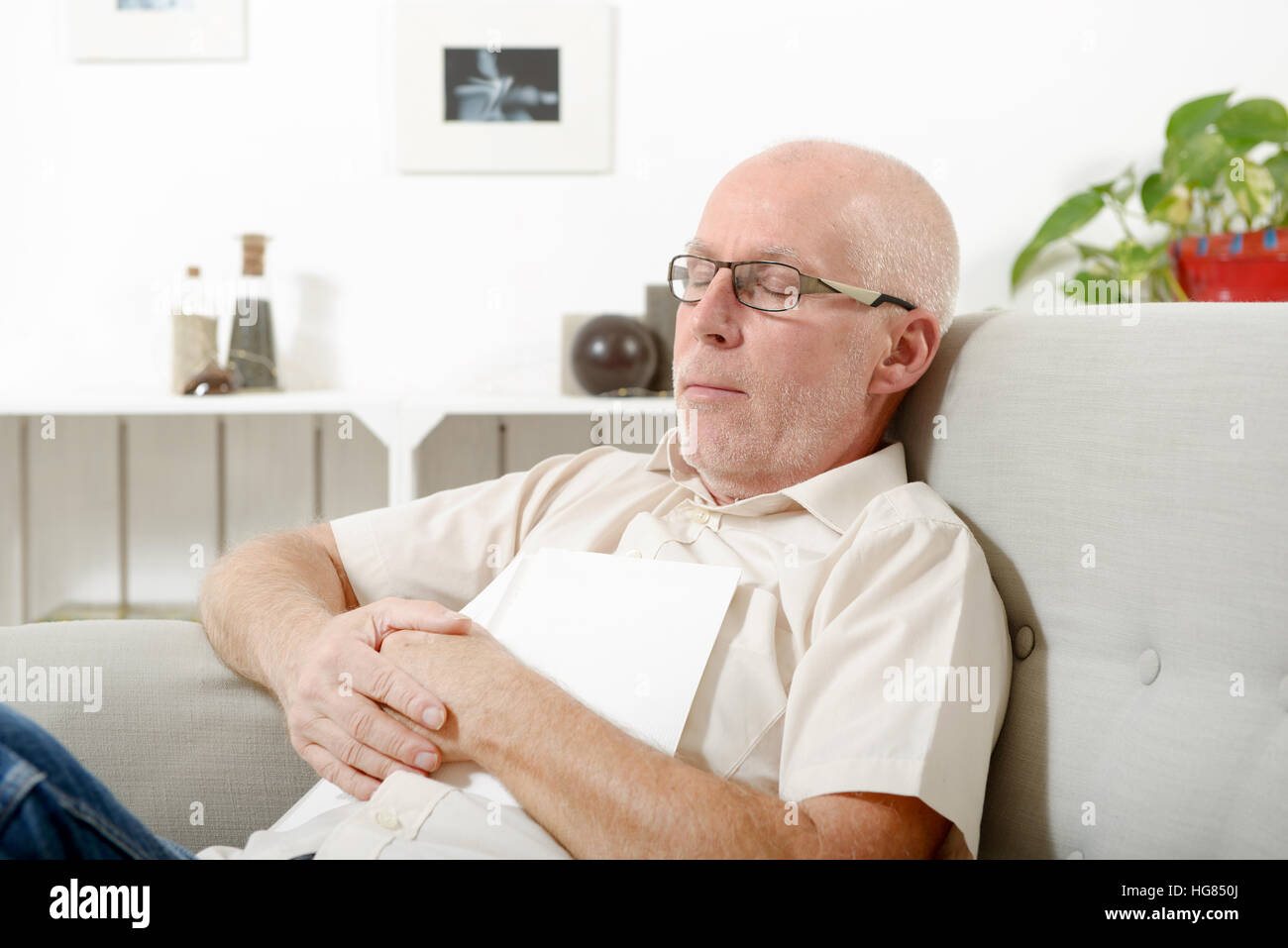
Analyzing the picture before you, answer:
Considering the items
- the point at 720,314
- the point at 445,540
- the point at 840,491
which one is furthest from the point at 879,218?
the point at 445,540

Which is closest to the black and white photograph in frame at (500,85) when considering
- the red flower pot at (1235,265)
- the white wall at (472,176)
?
the white wall at (472,176)

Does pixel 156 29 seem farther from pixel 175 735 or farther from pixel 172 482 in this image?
pixel 175 735

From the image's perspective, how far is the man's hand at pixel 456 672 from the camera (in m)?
0.93

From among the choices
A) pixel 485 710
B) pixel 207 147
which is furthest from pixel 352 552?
pixel 207 147

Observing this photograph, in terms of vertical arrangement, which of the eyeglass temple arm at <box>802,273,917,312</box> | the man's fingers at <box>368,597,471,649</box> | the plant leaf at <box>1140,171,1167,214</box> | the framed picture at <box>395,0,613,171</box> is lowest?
the man's fingers at <box>368,597,471,649</box>

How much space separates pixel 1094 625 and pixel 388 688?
63cm

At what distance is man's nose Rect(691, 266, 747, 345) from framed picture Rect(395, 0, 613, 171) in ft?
4.52

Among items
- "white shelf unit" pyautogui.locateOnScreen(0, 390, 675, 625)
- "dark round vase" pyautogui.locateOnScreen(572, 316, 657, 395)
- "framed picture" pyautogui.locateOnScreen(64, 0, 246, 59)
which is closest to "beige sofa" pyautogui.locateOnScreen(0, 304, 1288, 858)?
"dark round vase" pyautogui.locateOnScreen(572, 316, 657, 395)

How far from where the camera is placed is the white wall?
2.36m

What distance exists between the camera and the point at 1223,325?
2.87 ft

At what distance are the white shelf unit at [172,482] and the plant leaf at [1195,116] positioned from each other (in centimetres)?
136

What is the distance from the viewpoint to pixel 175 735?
1.12m

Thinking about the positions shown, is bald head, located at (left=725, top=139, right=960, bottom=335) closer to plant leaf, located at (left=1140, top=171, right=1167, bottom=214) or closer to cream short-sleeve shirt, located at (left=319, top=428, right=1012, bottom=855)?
cream short-sleeve shirt, located at (left=319, top=428, right=1012, bottom=855)

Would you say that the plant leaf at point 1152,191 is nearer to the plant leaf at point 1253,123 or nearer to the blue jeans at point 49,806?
the plant leaf at point 1253,123
